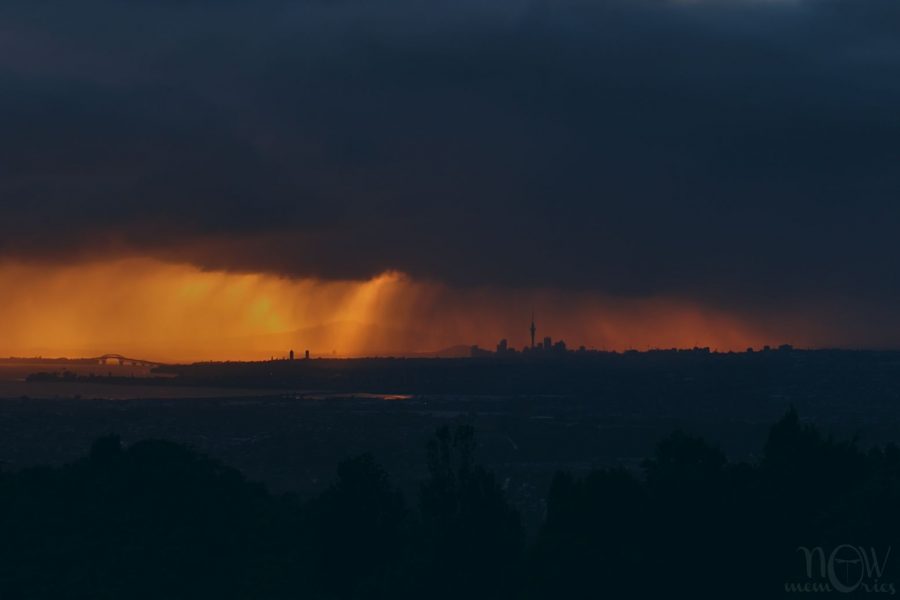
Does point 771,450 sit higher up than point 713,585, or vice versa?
point 771,450

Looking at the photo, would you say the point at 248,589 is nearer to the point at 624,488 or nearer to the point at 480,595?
the point at 480,595

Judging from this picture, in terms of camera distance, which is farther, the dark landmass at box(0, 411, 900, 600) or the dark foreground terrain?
the dark foreground terrain

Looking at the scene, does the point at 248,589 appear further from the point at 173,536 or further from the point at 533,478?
the point at 533,478

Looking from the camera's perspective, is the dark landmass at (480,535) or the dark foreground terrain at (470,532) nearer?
the dark landmass at (480,535)

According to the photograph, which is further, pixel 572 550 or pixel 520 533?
pixel 520 533

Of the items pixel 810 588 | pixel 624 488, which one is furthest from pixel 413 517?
pixel 810 588

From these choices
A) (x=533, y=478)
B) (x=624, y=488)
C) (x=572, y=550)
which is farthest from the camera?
(x=533, y=478)

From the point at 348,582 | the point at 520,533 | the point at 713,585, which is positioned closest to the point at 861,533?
the point at 713,585

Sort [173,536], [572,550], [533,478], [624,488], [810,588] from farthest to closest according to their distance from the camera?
→ 1. [533,478]
2. [173,536]
3. [624,488]
4. [572,550]
5. [810,588]

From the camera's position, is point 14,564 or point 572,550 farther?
point 14,564
